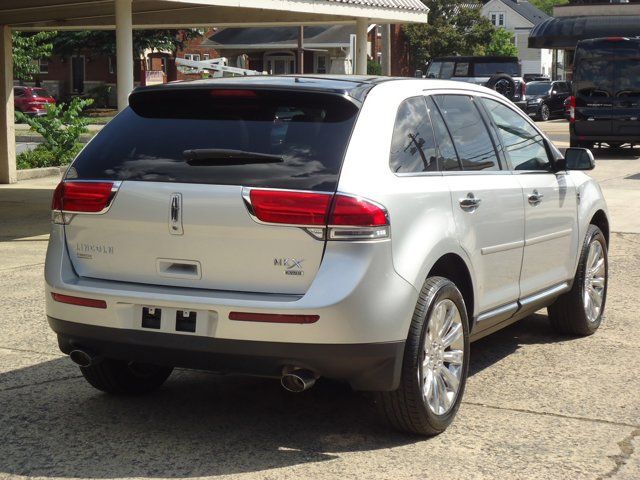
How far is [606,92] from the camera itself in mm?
25781

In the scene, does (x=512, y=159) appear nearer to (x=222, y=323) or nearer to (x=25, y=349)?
(x=222, y=323)

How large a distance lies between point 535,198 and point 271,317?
8.04 ft

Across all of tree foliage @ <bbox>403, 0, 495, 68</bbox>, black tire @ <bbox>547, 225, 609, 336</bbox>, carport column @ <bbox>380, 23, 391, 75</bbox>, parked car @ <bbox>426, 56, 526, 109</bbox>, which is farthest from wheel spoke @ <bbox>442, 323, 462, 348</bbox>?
tree foliage @ <bbox>403, 0, 495, 68</bbox>

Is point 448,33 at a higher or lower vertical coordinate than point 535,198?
higher

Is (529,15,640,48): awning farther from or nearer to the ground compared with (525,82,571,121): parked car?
farther from the ground

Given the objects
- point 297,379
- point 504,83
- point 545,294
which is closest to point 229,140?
point 297,379

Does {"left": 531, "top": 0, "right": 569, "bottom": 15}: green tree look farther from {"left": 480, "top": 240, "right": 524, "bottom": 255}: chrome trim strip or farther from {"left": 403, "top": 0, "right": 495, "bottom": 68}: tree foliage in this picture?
{"left": 480, "top": 240, "right": 524, "bottom": 255}: chrome trim strip

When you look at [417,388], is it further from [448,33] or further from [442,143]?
[448,33]

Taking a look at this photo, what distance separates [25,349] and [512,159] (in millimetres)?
3251

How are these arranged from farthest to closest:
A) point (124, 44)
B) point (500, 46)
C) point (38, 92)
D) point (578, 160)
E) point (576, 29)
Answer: point (500, 46) < point (576, 29) < point (38, 92) < point (124, 44) < point (578, 160)

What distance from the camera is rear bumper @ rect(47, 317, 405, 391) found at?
4.92 m

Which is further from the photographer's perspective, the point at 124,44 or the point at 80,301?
the point at 124,44

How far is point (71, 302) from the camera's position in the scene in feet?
17.5

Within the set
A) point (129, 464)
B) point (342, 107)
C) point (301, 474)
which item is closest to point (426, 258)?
point (342, 107)
